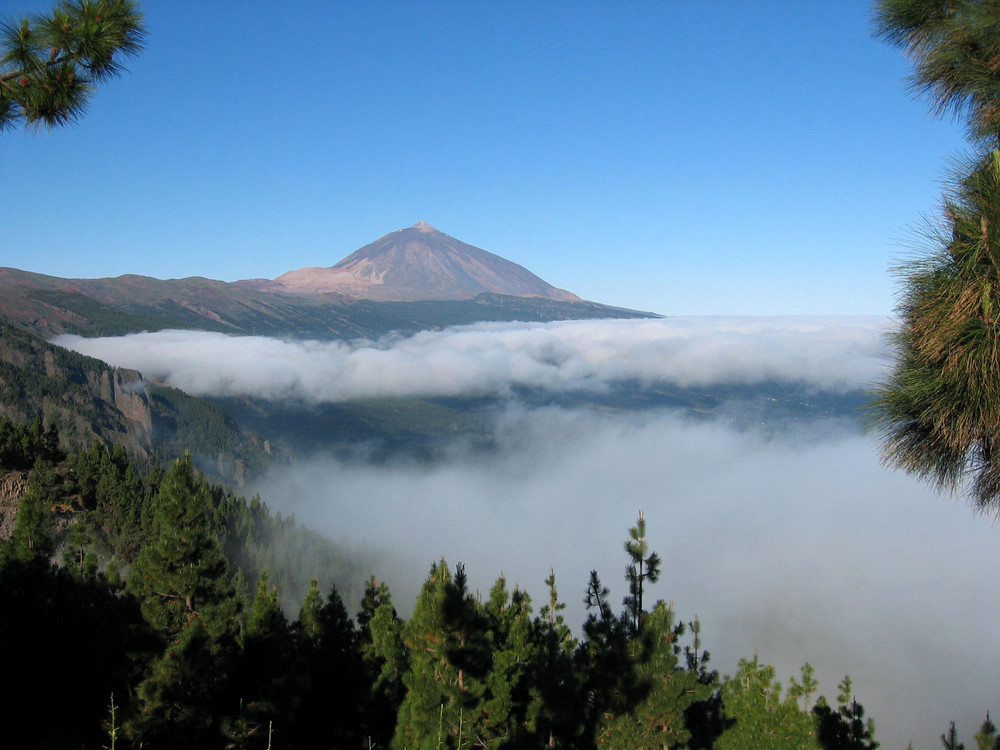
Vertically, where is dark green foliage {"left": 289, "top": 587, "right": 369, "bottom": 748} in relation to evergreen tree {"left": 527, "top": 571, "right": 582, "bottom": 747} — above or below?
below

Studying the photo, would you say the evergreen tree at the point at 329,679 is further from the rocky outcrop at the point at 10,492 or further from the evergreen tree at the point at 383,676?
the rocky outcrop at the point at 10,492

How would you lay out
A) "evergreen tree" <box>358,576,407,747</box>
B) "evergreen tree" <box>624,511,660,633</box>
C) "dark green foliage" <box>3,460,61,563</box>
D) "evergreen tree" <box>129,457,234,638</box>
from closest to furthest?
"evergreen tree" <box>624,511,660,633</box>, "evergreen tree" <box>129,457,234,638</box>, "evergreen tree" <box>358,576,407,747</box>, "dark green foliage" <box>3,460,61,563</box>

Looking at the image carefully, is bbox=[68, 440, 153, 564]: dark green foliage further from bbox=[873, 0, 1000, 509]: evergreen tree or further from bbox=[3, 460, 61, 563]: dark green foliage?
bbox=[873, 0, 1000, 509]: evergreen tree

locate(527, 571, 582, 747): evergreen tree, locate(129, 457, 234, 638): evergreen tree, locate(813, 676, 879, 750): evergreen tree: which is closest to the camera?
locate(129, 457, 234, 638): evergreen tree

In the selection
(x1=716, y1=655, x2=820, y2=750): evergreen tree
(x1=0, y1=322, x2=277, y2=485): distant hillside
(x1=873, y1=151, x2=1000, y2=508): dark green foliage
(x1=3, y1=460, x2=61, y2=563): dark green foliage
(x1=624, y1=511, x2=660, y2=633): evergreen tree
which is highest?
(x1=873, y1=151, x2=1000, y2=508): dark green foliage

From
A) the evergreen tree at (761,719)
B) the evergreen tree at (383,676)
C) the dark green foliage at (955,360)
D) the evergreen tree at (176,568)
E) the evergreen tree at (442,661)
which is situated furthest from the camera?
the evergreen tree at (383,676)

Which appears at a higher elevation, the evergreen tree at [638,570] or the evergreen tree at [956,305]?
the evergreen tree at [956,305]

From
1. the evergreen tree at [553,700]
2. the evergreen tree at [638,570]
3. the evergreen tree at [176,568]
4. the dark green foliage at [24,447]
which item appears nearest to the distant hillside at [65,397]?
the dark green foliage at [24,447]

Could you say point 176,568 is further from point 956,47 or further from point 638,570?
point 956,47

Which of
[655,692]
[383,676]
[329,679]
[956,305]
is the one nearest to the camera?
[956,305]

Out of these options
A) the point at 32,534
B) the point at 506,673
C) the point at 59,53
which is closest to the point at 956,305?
the point at 59,53

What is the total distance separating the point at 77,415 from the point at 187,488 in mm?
182654

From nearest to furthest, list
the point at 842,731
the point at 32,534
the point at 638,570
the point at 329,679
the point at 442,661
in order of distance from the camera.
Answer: the point at 442,661 → the point at 638,570 → the point at 842,731 → the point at 32,534 → the point at 329,679

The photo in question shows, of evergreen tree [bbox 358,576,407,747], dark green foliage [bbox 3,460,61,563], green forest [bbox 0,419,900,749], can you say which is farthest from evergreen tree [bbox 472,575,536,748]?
dark green foliage [bbox 3,460,61,563]
